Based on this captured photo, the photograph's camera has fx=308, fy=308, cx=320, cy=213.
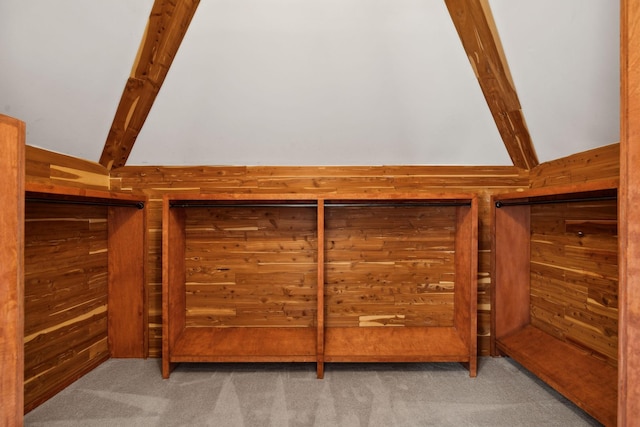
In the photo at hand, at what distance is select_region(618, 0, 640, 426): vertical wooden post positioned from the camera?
3.49 ft

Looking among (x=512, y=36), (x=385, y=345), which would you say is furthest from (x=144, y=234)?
(x=512, y=36)

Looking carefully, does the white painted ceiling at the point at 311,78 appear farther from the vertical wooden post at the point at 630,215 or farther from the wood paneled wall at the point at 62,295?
the wood paneled wall at the point at 62,295

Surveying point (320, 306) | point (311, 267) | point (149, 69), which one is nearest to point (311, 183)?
point (311, 267)

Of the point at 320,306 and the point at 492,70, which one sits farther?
the point at 320,306

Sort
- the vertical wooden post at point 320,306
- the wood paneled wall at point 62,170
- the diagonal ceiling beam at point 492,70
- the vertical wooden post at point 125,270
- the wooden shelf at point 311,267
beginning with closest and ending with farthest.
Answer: the diagonal ceiling beam at point 492,70, the wood paneled wall at point 62,170, the vertical wooden post at point 320,306, the vertical wooden post at point 125,270, the wooden shelf at point 311,267

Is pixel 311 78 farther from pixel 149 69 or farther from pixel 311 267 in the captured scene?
pixel 311 267

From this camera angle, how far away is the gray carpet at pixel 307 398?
1509 millimetres

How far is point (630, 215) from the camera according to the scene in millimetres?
1077

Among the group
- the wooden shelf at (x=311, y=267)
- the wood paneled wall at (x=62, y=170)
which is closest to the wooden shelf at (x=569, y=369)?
the wooden shelf at (x=311, y=267)

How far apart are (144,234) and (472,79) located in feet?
7.43

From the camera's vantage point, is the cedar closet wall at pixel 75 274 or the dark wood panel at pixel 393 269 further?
the dark wood panel at pixel 393 269

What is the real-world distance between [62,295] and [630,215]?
107 inches

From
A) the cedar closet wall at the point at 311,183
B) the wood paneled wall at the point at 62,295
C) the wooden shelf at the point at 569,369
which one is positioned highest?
the cedar closet wall at the point at 311,183

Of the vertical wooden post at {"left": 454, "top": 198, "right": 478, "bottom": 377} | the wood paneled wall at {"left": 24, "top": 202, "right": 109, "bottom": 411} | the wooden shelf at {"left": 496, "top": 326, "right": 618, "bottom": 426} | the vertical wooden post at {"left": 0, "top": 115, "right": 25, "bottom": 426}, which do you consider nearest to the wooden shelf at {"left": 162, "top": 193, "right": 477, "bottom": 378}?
the vertical wooden post at {"left": 454, "top": 198, "right": 478, "bottom": 377}
